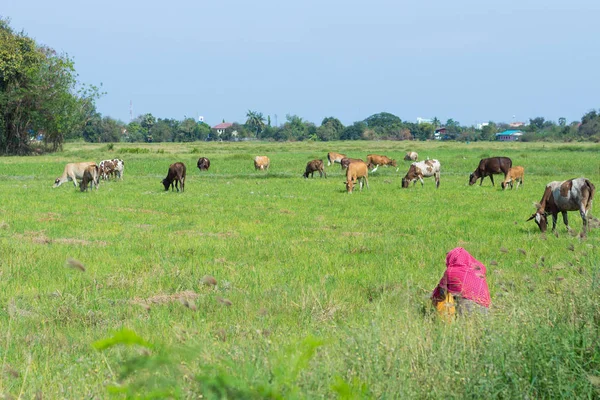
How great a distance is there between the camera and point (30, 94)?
56.2 metres

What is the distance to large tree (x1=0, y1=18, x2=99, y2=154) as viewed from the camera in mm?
55250

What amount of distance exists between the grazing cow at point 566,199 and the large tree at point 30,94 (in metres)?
50.4

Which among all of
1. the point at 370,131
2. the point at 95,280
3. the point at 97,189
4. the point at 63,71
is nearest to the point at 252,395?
the point at 95,280

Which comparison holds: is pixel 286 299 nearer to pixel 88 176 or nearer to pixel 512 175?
pixel 88 176

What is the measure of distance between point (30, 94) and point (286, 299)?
178 ft

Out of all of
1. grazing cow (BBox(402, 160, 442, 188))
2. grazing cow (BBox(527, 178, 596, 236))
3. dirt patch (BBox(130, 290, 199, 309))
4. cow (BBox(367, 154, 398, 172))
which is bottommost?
cow (BBox(367, 154, 398, 172))

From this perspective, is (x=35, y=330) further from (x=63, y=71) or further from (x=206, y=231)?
(x=63, y=71)

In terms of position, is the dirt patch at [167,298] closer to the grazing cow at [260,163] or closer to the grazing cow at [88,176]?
the grazing cow at [88,176]

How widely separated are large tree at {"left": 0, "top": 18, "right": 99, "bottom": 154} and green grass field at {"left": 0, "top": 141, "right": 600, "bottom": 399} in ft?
119

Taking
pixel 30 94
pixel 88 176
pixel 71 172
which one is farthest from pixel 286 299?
pixel 30 94

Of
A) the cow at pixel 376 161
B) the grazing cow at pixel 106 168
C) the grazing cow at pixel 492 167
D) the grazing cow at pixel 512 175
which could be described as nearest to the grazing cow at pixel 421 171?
the grazing cow at pixel 492 167

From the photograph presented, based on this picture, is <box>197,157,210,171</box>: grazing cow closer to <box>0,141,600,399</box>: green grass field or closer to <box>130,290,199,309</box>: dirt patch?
<box>0,141,600,399</box>: green grass field

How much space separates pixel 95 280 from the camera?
352 inches

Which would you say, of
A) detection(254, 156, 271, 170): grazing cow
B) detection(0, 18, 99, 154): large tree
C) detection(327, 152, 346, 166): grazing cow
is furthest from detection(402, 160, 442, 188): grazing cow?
detection(0, 18, 99, 154): large tree
